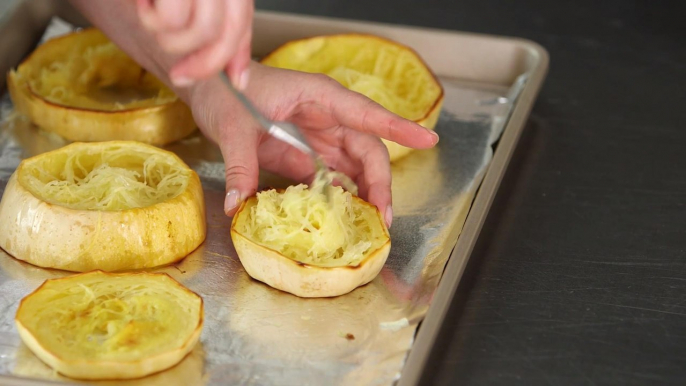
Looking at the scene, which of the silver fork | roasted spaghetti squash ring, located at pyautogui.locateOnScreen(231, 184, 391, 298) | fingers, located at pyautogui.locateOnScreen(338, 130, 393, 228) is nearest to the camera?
roasted spaghetti squash ring, located at pyautogui.locateOnScreen(231, 184, 391, 298)

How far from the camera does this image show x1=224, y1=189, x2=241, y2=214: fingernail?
181cm

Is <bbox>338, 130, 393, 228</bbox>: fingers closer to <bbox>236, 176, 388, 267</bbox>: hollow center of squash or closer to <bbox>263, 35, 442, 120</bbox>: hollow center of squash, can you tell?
<bbox>236, 176, 388, 267</bbox>: hollow center of squash

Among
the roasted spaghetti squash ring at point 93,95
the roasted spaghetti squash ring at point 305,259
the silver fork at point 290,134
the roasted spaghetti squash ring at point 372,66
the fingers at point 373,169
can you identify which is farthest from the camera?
the roasted spaghetti squash ring at point 372,66

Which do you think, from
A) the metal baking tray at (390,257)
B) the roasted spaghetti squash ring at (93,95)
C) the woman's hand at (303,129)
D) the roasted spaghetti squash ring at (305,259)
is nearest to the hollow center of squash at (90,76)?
the roasted spaghetti squash ring at (93,95)

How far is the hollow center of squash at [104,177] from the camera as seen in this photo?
177 cm

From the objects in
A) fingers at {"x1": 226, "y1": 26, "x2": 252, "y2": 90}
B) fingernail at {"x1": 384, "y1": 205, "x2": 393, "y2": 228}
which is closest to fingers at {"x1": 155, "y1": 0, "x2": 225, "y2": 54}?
fingers at {"x1": 226, "y1": 26, "x2": 252, "y2": 90}

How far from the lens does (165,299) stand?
1.58 meters

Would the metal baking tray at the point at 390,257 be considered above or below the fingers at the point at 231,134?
below

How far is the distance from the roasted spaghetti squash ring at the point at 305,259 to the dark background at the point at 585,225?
189 mm

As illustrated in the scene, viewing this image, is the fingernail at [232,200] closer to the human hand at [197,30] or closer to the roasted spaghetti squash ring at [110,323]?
the roasted spaghetti squash ring at [110,323]

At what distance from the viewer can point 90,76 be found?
2373mm

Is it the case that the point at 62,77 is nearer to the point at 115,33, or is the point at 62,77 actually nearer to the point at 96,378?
the point at 115,33

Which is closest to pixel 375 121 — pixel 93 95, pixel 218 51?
pixel 218 51

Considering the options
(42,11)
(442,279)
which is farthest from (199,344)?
(42,11)
